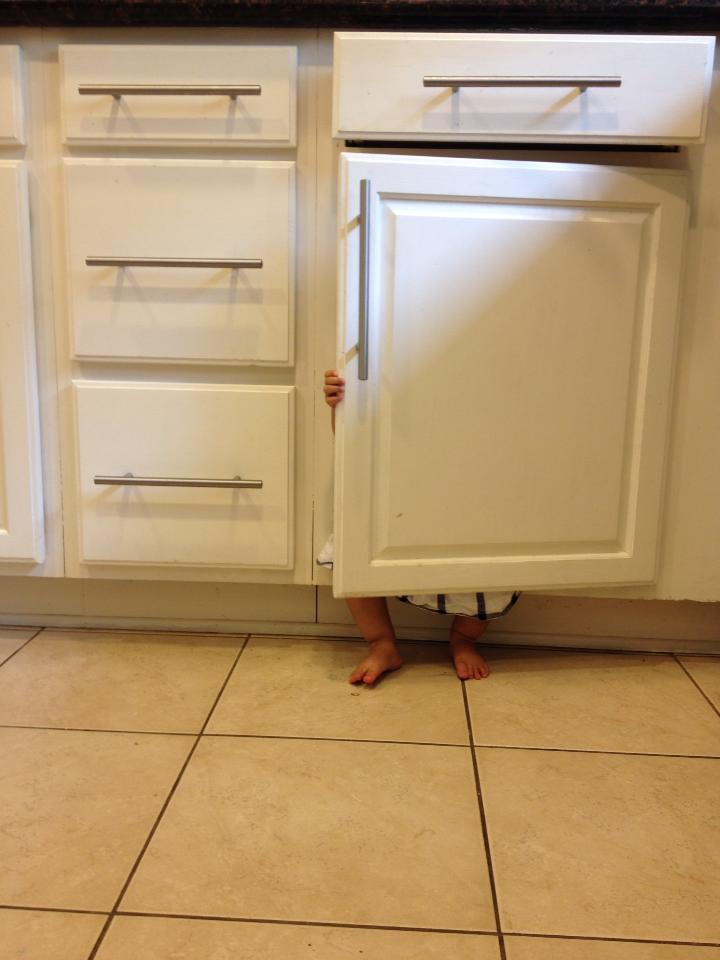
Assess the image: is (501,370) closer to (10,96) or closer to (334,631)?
(334,631)

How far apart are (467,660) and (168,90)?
99 cm


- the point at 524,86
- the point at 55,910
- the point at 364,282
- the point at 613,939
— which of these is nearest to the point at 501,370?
the point at 364,282

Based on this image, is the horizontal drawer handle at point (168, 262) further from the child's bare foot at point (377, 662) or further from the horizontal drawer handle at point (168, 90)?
the child's bare foot at point (377, 662)

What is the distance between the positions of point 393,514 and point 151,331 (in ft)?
1.56

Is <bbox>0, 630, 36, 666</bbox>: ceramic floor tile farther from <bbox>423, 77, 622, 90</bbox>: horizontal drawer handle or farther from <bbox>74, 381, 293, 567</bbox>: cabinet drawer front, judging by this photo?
<bbox>423, 77, 622, 90</bbox>: horizontal drawer handle

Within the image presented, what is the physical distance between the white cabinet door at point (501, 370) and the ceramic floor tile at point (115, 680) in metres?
0.30

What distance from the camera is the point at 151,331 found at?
1201 mm

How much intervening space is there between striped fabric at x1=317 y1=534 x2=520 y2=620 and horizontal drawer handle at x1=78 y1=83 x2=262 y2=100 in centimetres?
69

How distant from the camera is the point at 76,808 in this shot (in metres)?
0.87

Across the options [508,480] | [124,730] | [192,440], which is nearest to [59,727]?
[124,730]

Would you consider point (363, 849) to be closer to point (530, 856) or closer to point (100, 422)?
point (530, 856)

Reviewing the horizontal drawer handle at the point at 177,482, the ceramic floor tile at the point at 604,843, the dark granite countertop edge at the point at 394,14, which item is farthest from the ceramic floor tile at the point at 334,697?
the dark granite countertop edge at the point at 394,14

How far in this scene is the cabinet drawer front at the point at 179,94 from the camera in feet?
3.75

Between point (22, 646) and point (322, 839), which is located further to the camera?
point (22, 646)
